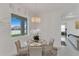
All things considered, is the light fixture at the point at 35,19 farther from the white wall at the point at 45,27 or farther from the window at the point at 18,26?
the window at the point at 18,26

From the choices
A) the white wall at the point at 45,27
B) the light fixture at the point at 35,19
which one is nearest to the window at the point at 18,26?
the white wall at the point at 45,27

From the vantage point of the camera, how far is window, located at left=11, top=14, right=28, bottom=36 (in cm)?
337

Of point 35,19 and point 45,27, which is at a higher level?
point 35,19

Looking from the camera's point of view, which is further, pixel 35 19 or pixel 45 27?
pixel 45 27

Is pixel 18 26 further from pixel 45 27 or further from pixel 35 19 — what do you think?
pixel 45 27

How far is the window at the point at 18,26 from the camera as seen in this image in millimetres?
3371

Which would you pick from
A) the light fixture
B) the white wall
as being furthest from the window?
the light fixture

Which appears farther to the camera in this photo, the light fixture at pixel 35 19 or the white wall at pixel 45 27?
the white wall at pixel 45 27

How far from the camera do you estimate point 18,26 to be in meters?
3.36

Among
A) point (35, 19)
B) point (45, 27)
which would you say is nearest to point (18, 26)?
point (35, 19)

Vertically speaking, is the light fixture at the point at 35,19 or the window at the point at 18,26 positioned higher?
the light fixture at the point at 35,19

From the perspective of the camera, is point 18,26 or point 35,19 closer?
point 35,19

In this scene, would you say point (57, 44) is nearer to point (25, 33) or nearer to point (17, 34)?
point (25, 33)

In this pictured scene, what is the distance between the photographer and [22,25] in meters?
3.40
